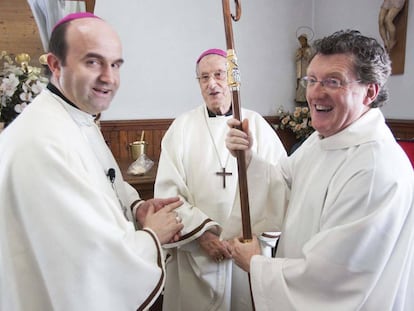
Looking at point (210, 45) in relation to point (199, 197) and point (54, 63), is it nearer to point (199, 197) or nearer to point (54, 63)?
point (199, 197)

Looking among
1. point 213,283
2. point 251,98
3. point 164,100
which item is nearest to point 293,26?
point 251,98

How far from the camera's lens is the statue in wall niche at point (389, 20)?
3406 millimetres

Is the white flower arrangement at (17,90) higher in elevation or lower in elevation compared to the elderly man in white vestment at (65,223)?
higher

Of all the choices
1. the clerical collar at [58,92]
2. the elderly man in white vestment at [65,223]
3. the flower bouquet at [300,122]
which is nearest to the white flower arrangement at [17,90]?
the clerical collar at [58,92]

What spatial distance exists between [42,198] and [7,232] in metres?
0.16

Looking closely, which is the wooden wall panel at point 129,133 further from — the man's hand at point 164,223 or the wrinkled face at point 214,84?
the man's hand at point 164,223

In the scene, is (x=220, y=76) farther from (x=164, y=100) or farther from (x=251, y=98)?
(x=251, y=98)

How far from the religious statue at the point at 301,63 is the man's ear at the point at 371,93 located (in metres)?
3.37

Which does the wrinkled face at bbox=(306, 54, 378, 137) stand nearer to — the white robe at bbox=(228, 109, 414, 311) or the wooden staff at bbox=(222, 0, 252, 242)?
the white robe at bbox=(228, 109, 414, 311)

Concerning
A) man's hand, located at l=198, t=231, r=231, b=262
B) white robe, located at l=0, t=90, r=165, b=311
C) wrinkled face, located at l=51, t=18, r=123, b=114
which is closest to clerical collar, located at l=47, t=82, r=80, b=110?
wrinkled face, located at l=51, t=18, r=123, b=114

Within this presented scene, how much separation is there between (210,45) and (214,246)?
297 cm

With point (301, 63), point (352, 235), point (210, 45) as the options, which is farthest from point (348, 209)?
point (301, 63)

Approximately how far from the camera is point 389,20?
3.47 metres

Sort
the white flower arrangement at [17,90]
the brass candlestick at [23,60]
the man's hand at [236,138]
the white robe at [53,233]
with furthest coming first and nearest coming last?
the brass candlestick at [23,60] → the white flower arrangement at [17,90] → the man's hand at [236,138] → the white robe at [53,233]
